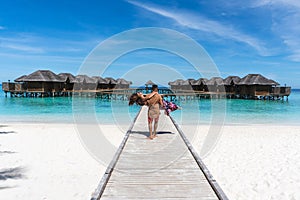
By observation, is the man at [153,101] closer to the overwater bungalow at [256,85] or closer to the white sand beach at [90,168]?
the white sand beach at [90,168]

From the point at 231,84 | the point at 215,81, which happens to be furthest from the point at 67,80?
the point at 231,84

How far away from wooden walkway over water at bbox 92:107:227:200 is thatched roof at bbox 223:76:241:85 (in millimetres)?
39073

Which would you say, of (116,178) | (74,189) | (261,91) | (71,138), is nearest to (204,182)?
(116,178)

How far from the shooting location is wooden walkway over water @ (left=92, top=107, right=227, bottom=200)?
3504 millimetres

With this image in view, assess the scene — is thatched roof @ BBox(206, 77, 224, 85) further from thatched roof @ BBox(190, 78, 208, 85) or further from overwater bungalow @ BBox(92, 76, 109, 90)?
overwater bungalow @ BBox(92, 76, 109, 90)

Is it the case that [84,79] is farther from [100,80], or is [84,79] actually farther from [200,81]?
[200,81]

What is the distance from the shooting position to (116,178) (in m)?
4.05

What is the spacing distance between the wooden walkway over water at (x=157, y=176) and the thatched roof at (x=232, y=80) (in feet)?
128

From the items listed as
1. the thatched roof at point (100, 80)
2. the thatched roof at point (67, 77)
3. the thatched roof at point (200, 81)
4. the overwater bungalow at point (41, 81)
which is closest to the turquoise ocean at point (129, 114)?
the overwater bungalow at point (41, 81)

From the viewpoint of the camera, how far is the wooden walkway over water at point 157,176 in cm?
350

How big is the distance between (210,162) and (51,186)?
4010 millimetres

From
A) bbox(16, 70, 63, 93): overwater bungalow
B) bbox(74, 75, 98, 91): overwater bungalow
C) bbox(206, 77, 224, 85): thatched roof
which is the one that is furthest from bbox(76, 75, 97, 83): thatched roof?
bbox(206, 77, 224, 85): thatched roof

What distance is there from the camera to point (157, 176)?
4.17 m

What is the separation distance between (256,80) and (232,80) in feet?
16.9
